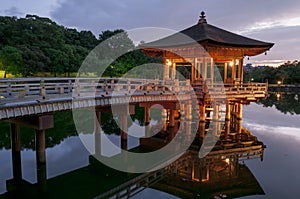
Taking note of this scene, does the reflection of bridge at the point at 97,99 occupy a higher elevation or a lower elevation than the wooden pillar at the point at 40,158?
higher

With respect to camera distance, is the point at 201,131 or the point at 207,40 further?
the point at 201,131

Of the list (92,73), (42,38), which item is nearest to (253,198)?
(92,73)

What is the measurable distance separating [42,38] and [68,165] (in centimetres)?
2728

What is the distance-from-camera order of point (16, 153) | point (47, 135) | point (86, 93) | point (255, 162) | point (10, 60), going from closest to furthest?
point (86, 93)
point (16, 153)
point (255, 162)
point (47, 135)
point (10, 60)

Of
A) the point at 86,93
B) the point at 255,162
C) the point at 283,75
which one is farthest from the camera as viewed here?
the point at 283,75

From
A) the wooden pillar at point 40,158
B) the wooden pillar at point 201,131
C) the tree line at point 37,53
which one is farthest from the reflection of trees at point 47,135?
the tree line at point 37,53

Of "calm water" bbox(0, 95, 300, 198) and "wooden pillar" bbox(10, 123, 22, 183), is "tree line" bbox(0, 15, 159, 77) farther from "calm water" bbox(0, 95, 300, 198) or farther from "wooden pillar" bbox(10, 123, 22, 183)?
"wooden pillar" bbox(10, 123, 22, 183)

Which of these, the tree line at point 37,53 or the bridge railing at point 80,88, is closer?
the bridge railing at point 80,88

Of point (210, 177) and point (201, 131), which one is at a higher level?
point (201, 131)

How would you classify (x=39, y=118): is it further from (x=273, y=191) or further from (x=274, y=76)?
(x=274, y=76)

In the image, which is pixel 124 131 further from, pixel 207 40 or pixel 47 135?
pixel 207 40

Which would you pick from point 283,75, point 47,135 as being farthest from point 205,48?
point 283,75

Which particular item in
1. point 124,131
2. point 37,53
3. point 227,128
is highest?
point 37,53

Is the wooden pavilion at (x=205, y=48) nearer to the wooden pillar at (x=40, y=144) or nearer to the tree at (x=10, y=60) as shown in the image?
the wooden pillar at (x=40, y=144)
